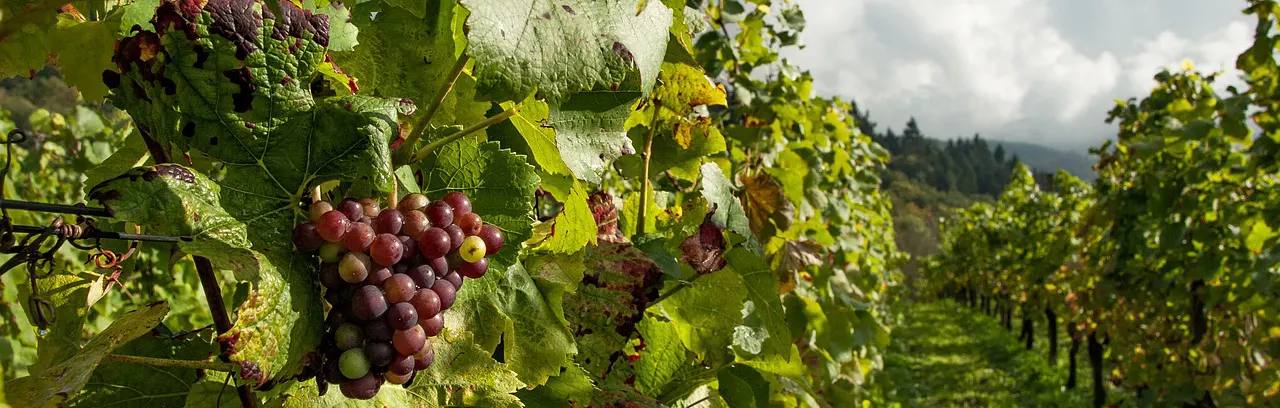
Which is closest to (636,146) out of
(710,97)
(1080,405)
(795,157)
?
(710,97)

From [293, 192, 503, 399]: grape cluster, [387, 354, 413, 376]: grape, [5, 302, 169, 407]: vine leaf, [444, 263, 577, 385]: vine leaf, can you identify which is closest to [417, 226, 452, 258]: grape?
[293, 192, 503, 399]: grape cluster

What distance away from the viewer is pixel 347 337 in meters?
0.75

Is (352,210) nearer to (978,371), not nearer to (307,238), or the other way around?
(307,238)

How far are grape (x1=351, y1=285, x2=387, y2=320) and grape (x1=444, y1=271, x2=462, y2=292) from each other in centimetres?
9

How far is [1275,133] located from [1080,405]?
8.27 meters

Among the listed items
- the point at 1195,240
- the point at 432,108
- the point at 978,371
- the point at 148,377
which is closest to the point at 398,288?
the point at 432,108

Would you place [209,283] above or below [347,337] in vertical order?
below

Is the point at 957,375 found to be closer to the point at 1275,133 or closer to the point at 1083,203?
the point at 1083,203

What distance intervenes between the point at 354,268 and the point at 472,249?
0.39 feet

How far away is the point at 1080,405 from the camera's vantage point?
Result: 11422 millimetres

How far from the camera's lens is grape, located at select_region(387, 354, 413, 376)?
0.77 meters

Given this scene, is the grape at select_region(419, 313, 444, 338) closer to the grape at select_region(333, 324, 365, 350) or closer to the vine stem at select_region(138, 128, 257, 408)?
the grape at select_region(333, 324, 365, 350)

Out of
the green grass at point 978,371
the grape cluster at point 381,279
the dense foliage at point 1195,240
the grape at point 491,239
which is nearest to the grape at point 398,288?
the grape cluster at point 381,279

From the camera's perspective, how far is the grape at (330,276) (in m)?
0.77
